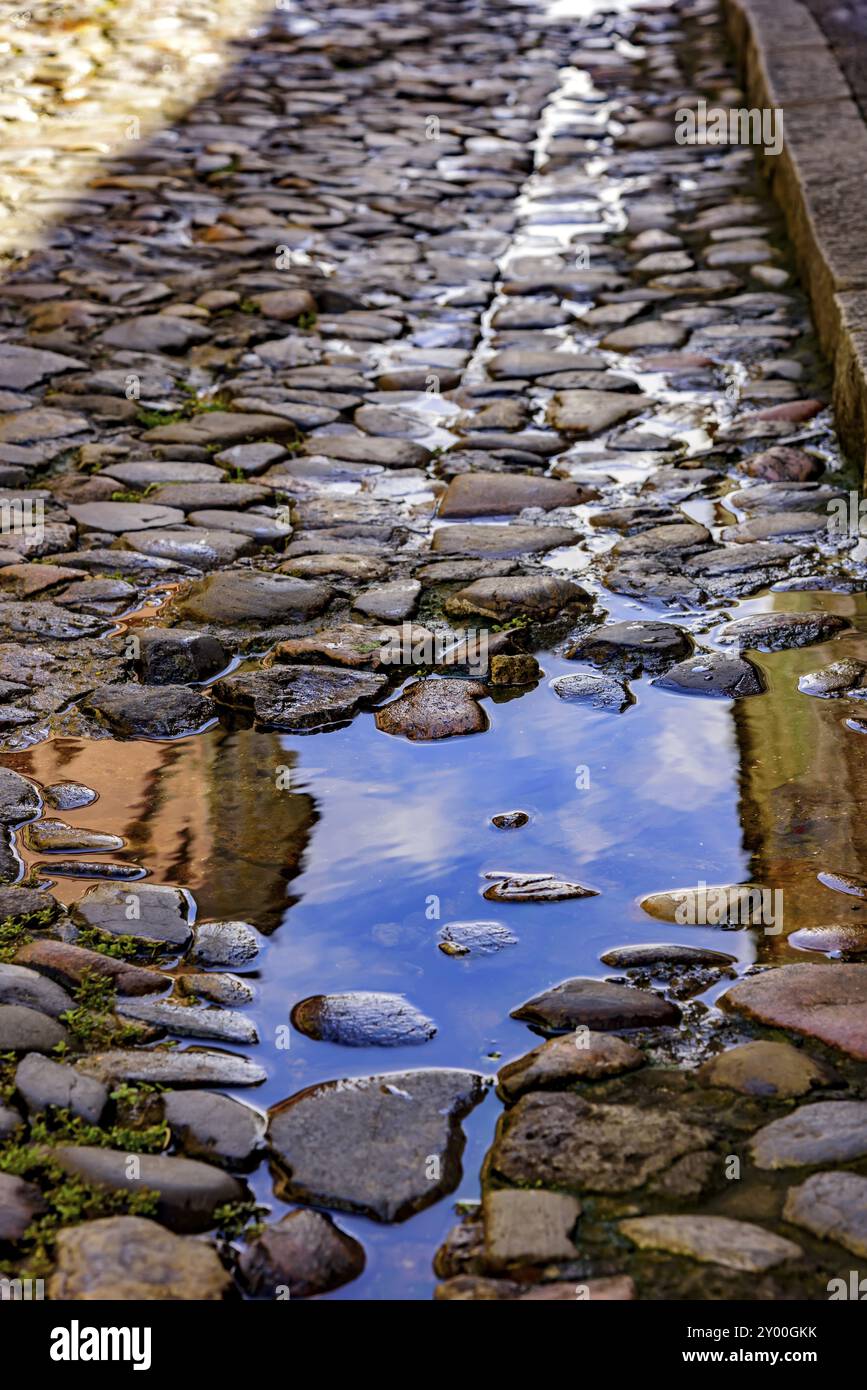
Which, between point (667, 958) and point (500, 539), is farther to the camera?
point (500, 539)

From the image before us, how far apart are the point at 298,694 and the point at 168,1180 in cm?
126

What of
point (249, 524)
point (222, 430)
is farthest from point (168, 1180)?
point (222, 430)

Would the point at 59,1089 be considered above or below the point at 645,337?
below

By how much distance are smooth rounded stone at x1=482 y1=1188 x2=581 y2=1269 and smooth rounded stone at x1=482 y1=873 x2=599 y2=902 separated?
1.86ft

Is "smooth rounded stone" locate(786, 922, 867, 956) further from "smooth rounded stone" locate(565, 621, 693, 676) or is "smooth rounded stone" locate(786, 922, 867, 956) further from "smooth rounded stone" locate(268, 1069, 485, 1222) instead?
"smooth rounded stone" locate(565, 621, 693, 676)

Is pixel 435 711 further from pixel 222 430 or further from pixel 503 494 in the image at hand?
pixel 222 430

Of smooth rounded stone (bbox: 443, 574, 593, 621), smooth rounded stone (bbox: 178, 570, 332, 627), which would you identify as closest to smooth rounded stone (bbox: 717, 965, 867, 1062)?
smooth rounded stone (bbox: 443, 574, 593, 621)

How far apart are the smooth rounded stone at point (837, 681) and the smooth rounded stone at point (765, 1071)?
999 mm

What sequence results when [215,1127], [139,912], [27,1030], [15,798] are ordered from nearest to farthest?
[215,1127], [27,1030], [139,912], [15,798]

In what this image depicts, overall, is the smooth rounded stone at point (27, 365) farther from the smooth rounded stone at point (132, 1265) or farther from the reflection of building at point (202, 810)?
the smooth rounded stone at point (132, 1265)

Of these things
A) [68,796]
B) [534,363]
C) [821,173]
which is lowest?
[68,796]

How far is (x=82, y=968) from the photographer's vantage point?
80.3 inches

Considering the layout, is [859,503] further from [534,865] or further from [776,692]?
[534,865]

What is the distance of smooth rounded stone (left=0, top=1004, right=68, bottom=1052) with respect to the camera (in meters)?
1.89
